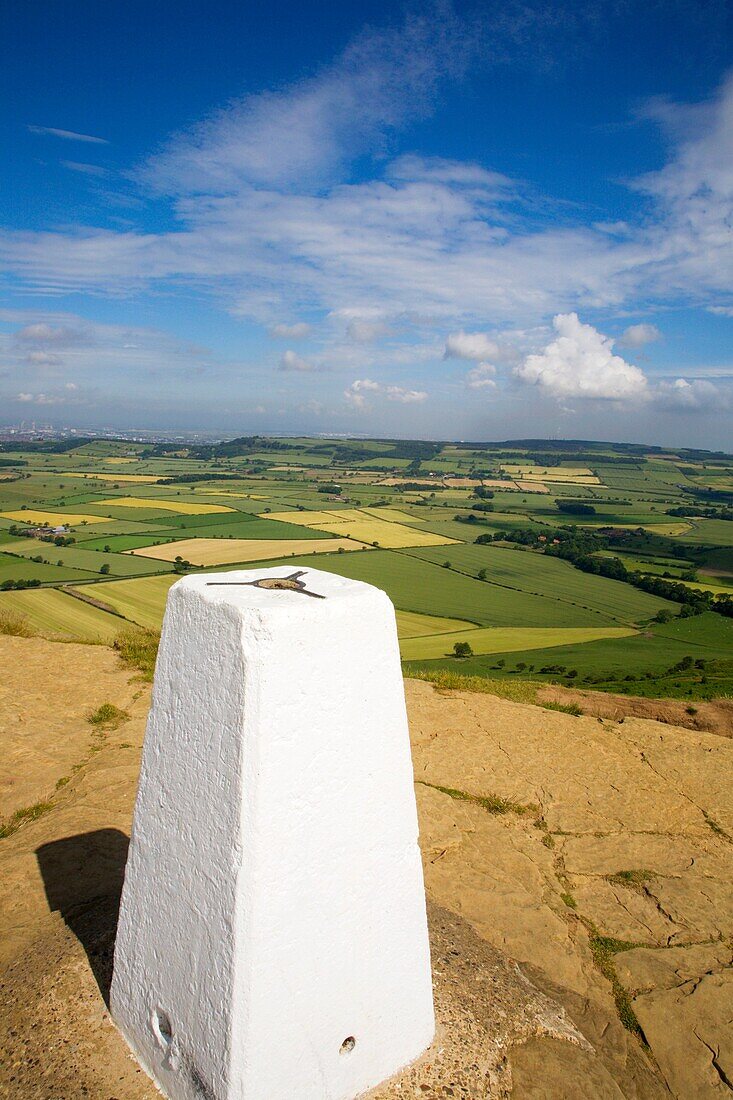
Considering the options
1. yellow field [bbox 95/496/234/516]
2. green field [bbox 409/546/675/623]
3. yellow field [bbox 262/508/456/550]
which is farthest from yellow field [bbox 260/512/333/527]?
green field [bbox 409/546/675/623]

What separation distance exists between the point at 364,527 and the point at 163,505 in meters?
23.1

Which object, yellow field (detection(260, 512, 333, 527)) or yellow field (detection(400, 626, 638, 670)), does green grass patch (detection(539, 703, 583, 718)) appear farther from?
yellow field (detection(260, 512, 333, 527))

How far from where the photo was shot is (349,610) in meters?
3.46

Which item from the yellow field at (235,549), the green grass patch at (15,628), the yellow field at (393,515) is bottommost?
the yellow field at (235,549)

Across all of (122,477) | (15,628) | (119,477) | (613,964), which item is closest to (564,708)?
(613,964)

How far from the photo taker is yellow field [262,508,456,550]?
163 ft

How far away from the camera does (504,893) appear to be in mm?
6738

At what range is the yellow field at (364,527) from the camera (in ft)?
163

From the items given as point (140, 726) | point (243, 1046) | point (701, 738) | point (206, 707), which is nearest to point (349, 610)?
point (206, 707)

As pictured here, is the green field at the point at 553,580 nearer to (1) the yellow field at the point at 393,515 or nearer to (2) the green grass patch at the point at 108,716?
(1) the yellow field at the point at 393,515

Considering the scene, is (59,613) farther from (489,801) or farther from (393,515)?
(393,515)

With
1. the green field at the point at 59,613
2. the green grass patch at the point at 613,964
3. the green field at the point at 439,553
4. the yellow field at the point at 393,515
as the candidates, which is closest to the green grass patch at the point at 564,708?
the green grass patch at the point at 613,964

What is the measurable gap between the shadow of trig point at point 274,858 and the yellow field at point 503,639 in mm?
20136

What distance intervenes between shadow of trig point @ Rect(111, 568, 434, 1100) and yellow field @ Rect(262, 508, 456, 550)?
42582 millimetres
